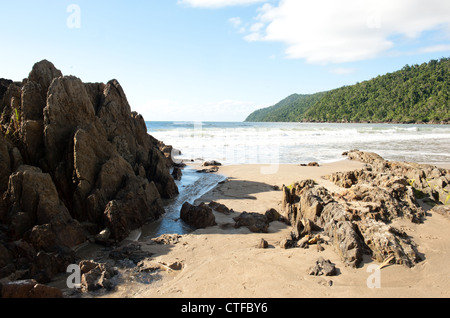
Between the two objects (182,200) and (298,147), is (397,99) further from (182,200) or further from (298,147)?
(182,200)

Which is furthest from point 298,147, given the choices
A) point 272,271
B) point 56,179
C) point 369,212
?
point 272,271

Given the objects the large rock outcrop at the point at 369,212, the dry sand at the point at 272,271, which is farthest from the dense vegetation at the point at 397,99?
the dry sand at the point at 272,271

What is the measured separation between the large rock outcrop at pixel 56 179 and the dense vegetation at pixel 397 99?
91.2 m

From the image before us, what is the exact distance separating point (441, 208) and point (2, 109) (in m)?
12.5

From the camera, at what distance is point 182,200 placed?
10.2m

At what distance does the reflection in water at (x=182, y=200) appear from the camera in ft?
24.2

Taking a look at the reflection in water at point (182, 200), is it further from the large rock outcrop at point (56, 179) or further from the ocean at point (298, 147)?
the ocean at point (298, 147)

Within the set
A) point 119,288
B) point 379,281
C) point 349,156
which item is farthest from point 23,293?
point 349,156

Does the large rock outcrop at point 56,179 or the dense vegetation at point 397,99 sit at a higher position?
the dense vegetation at point 397,99

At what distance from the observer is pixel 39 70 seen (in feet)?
27.1

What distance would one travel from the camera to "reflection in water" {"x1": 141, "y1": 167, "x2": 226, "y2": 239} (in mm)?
7379

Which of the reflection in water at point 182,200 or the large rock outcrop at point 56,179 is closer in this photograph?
the large rock outcrop at point 56,179

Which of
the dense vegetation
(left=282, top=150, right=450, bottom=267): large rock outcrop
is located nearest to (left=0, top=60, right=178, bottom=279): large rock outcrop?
(left=282, top=150, right=450, bottom=267): large rock outcrop

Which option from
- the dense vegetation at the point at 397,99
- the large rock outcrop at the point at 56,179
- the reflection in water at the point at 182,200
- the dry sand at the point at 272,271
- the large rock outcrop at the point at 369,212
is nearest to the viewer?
the dry sand at the point at 272,271
